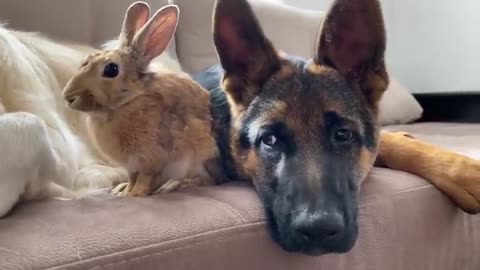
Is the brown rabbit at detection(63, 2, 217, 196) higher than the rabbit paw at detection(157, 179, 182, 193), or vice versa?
the brown rabbit at detection(63, 2, 217, 196)

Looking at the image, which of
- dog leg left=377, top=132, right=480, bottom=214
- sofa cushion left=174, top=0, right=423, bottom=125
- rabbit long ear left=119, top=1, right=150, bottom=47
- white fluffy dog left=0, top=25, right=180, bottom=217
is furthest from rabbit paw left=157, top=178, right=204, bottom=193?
sofa cushion left=174, top=0, right=423, bottom=125

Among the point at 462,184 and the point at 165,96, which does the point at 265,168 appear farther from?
the point at 462,184

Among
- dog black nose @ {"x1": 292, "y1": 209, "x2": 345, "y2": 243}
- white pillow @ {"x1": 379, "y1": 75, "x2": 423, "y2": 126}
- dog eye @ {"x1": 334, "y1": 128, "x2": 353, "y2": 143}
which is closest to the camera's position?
dog black nose @ {"x1": 292, "y1": 209, "x2": 345, "y2": 243}

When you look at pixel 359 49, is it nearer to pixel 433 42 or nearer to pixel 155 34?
pixel 155 34

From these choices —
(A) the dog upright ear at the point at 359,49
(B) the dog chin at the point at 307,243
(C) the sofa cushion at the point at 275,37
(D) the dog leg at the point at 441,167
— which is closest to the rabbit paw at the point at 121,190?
(B) the dog chin at the point at 307,243

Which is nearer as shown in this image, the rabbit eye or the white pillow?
the rabbit eye

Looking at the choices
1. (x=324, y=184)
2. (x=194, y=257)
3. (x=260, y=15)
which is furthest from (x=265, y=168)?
(x=260, y=15)

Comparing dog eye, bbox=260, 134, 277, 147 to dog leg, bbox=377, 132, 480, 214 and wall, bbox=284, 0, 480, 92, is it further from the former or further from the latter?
wall, bbox=284, 0, 480, 92

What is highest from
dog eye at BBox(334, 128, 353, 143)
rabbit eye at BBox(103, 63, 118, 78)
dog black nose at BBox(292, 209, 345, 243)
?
rabbit eye at BBox(103, 63, 118, 78)
